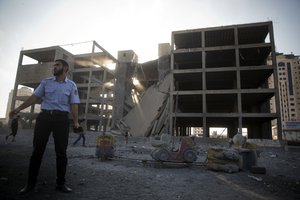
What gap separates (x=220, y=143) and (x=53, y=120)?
14165mm

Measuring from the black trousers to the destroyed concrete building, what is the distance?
1450 centimetres

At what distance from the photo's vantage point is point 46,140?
244cm

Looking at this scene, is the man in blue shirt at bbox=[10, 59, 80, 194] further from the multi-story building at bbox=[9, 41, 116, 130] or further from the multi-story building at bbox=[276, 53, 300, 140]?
the multi-story building at bbox=[276, 53, 300, 140]

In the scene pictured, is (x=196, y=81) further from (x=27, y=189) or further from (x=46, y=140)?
(x=27, y=189)

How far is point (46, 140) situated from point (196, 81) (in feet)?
70.9

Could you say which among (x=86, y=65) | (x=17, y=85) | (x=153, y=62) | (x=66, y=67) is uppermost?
(x=86, y=65)

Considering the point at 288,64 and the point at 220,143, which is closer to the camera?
the point at 220,143

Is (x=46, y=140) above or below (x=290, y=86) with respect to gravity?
below

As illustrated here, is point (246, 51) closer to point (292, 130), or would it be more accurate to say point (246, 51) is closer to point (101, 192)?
point (101, 192)

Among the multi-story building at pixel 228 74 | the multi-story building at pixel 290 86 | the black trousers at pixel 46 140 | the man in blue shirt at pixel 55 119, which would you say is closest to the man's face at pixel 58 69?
the man in blue shirt at pixel 55 119

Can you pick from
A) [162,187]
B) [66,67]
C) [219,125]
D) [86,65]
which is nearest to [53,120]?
[66,67]

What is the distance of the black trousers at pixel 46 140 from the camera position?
7.71 ft

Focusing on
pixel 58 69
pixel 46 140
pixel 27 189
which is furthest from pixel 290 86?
pixel 27 189

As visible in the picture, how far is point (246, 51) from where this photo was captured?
64.1 feet
